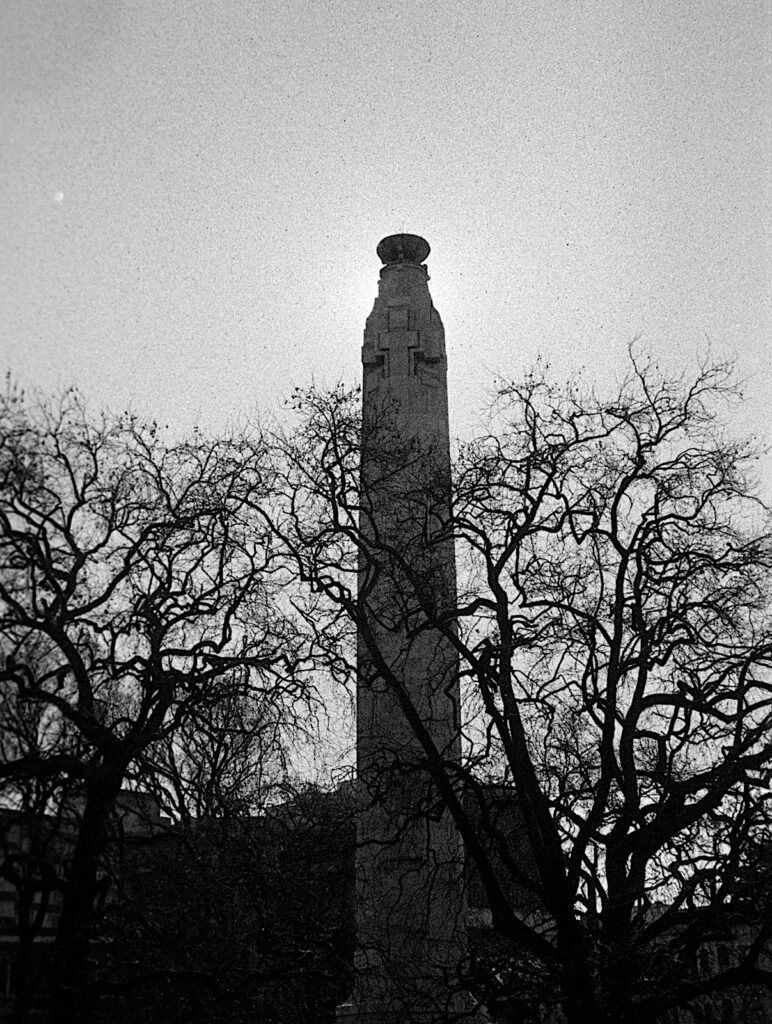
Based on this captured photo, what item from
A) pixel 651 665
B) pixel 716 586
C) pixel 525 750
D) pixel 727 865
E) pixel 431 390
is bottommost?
pixel 727 865

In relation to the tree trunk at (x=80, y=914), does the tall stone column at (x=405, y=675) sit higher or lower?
higher

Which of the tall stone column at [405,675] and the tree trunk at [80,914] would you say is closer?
the tree trunk at [80,914]

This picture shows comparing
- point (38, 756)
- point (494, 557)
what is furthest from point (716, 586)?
point (38, 756)

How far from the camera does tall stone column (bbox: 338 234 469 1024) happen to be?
15.2 m

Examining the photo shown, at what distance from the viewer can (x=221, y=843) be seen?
14125mm

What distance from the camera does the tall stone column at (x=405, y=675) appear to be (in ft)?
49.8

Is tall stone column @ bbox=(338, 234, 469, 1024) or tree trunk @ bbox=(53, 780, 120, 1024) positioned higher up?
tall stone column @ bbox=(338, 234, 469, 1024)

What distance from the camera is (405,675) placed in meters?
19.9

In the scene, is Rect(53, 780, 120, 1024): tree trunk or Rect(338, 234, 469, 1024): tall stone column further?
Rect(338, 234, 469, 1024): tall stone column

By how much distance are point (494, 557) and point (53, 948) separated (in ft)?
24.7

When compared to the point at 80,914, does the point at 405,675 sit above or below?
above

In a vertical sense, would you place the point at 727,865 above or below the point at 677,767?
below

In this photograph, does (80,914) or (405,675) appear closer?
(80,914)

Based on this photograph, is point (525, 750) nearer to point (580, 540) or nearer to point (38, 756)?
point (580, 540)
